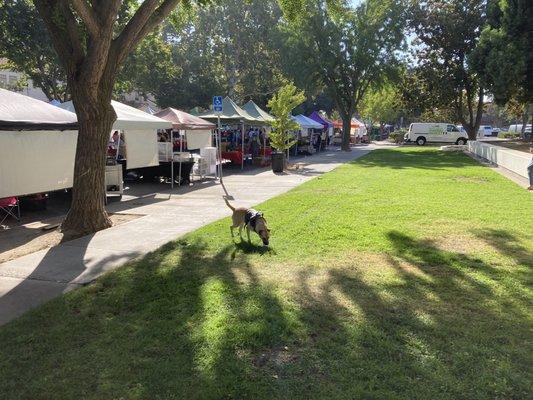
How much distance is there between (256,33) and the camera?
48.8 metres

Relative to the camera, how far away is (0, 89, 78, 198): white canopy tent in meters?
9.16

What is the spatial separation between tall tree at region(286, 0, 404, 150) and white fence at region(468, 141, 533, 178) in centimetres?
932

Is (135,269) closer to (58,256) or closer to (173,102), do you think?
(58,256)

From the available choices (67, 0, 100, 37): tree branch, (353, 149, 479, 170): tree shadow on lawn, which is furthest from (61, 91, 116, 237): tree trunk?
(353, 149, 479, 170): tree shadow on lawn

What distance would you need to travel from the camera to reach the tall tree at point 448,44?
32050 millimetres

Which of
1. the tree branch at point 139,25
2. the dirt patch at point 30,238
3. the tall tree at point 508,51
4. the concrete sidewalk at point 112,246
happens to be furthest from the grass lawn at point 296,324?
the tall tree at point 508,51

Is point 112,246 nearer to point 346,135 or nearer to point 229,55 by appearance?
point 346,135

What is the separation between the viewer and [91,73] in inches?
304

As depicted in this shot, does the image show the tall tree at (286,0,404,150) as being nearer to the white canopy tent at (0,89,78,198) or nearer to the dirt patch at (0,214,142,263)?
the white canopy tent at (0,89,78,198)

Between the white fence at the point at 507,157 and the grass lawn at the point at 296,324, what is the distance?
983cm

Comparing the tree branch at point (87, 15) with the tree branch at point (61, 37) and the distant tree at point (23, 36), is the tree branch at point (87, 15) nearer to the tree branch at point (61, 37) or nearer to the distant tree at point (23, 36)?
the tree branch at point (61, 37)

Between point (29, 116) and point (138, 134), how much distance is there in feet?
13.3

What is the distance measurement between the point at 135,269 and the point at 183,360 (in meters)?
2.54

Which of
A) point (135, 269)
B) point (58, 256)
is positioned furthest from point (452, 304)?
point (58, 256)
